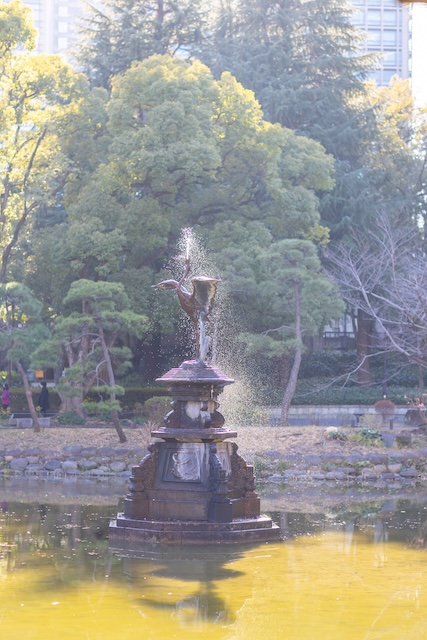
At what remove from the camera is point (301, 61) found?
4197cm

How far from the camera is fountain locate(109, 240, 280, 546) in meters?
13.1

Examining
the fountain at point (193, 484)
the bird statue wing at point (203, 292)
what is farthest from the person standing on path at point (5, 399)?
the bird statue wing at point (203, 292)

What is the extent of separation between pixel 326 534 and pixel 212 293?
3.78 metres

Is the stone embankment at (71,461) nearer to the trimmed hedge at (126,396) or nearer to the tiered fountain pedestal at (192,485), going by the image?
the tiered fountain pedestal at (192,485)

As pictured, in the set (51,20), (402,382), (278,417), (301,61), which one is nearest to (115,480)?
(278,417)

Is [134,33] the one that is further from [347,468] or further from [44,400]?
[347,468]

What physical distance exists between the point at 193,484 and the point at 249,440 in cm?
1067

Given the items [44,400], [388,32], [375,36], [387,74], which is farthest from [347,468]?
[388,32]

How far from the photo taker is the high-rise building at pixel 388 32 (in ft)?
302

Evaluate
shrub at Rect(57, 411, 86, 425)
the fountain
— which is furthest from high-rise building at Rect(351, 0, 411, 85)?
the fountain

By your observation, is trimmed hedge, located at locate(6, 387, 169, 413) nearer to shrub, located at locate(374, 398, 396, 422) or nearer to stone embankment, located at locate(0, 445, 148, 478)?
shrub, located at locate(374, 398, 396, 422)

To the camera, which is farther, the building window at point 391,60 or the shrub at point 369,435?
the building window at point 391,60

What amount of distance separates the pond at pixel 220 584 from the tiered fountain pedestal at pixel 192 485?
0.39 meters

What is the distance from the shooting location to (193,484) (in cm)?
1346
